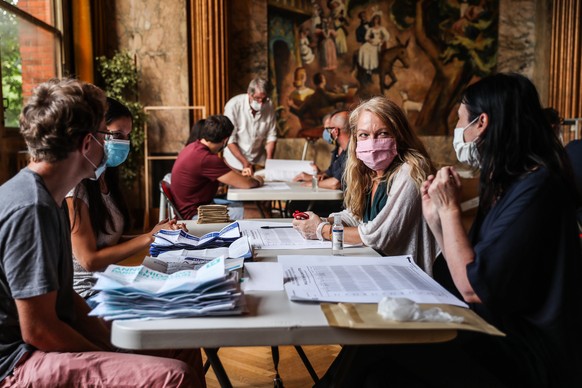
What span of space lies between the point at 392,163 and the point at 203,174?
2.29 m

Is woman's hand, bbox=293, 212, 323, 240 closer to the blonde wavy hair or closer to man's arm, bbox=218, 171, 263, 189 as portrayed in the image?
the blonde wavy hair

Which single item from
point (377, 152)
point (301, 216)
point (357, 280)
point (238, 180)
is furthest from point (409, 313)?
point (238, 180)

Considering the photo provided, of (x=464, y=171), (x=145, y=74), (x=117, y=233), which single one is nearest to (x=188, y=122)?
(x=145, y=74)

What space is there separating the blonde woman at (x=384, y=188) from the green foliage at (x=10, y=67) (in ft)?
12.5

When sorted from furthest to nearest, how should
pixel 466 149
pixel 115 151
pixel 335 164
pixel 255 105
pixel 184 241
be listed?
1. pixel 255 105
2. pixel 335 164
3. pixel 115 151
4. pixel 184 241
5. pixel 466 149

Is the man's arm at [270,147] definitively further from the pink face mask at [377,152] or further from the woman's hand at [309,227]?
the woman's hand at [309,227]

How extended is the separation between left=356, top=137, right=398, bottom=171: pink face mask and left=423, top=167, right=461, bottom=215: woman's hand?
898mm

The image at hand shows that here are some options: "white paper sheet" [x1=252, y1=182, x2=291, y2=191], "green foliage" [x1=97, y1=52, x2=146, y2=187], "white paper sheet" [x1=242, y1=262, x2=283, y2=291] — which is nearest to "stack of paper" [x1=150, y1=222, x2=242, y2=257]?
"white paper sheet" [x1=242, y1=262, x2=283, y2=291]

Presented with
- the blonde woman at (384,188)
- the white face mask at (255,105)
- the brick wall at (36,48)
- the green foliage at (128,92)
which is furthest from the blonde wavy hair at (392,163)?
the green foliage at (128,92)

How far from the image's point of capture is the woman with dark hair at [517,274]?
4.42ft

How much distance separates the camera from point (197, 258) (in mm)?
1786

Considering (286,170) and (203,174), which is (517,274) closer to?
(203,174)

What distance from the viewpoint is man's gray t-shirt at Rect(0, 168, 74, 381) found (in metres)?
1.25

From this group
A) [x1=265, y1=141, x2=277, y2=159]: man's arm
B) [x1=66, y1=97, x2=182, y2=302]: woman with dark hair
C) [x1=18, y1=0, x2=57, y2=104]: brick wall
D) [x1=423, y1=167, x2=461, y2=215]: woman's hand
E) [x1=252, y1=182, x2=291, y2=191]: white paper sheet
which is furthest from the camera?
[x1=265, y1=141, x2=277, y2=159]: man's arm
